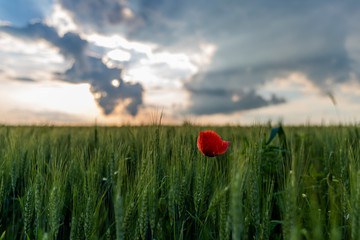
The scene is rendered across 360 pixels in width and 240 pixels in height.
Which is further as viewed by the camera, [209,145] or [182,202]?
[209,145]

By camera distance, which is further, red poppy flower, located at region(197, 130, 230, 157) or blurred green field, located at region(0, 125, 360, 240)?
red poppy flower, located at region(197, 130, 230, 157)

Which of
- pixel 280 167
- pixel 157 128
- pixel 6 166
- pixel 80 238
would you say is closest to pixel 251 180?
pixel 157 128

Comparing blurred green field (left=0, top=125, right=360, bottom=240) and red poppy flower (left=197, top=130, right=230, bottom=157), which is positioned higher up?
red poppy flower (left=197, top=130, right=230, bottom=157)

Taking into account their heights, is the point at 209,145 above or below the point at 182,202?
above

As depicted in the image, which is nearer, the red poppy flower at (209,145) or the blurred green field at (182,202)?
the blurred green field at (182,202)

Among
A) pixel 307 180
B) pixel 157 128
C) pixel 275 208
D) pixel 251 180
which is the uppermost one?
pixel 157 128

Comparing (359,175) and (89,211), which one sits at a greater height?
(359,175)

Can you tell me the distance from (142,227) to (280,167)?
1.27 m

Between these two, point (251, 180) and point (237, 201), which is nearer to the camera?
point (237, 201)

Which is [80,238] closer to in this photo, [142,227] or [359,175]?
[142,227]

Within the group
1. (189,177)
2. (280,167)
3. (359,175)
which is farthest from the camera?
(280,167)

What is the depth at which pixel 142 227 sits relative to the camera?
925 mm

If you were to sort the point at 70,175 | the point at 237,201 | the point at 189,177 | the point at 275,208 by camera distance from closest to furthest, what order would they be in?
the point at 237,201 < the point at 189,177 < the point at 70,175 < the point at 275,208

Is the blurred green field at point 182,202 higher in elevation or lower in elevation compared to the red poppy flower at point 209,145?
lower
